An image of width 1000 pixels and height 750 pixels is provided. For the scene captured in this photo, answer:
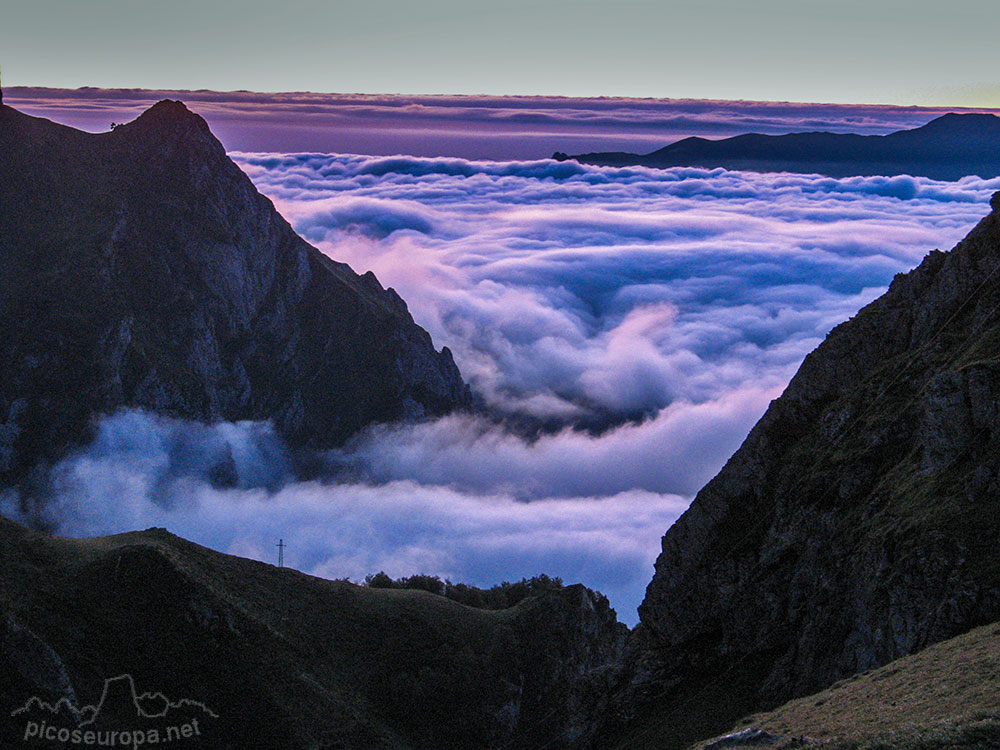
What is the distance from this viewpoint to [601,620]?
288 ft

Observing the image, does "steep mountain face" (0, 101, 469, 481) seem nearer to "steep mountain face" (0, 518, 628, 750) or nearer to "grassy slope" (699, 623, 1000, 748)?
"steep mountain face" (0, 518, 628, 750)

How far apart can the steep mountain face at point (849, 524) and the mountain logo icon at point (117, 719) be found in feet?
91.5

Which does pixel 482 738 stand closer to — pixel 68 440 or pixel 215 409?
pixel 68 440

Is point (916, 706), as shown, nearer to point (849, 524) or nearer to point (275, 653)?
point (849, 524)

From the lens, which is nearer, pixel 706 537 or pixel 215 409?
pixel 706 537

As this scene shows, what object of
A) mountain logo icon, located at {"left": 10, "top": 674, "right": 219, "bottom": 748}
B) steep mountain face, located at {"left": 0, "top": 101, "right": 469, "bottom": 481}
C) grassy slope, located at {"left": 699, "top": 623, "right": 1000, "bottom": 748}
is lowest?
grassy slope, located at {"left": 699, "top": 623, "right": 1000, "bottom": 748}

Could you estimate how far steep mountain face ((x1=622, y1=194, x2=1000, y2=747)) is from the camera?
36500 mm

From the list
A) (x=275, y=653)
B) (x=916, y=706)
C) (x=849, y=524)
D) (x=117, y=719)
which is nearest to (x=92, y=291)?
(x=275, y=653)

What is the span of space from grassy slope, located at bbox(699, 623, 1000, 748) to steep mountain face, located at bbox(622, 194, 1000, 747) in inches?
118

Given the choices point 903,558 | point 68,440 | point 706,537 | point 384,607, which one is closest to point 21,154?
point 68,440

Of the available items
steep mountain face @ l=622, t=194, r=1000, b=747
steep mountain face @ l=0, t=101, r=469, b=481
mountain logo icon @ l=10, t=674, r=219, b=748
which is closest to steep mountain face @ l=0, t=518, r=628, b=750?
mountain logo icon @ l=10, t=674, r=219, b=748

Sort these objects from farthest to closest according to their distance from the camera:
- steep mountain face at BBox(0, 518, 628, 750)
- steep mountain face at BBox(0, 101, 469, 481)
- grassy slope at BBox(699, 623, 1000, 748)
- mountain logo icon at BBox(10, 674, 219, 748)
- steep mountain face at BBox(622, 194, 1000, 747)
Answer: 1. steep mountain face at BBox(0, 101, 469, 481)
2. steep mountain face at BBox(0, 518, 628, 750)
3. mountain logo icon at BBox(10, 674, 219, 748)
4. steep mountain face at BBox(622, 194, 1000, 747)
5. grassy slope at BBox(699, 623, 1000, 748)

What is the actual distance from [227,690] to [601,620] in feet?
115

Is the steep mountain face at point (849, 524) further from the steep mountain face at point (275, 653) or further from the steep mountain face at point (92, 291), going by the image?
the steep mountain face at point (92, 291)
